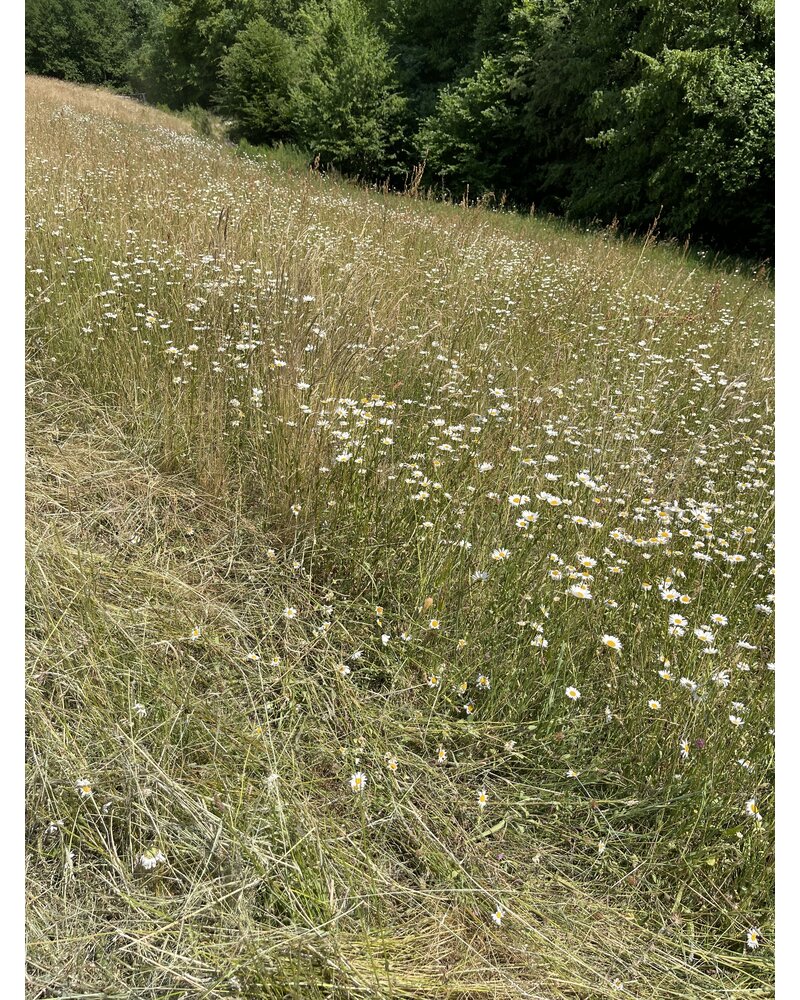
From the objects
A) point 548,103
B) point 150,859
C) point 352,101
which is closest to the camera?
point 150,859

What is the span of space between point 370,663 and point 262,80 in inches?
1007

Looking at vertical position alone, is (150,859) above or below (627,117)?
below

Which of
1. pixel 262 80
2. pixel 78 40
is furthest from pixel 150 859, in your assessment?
pixel 78 40

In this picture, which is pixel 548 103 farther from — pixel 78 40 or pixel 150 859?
pixel 78 40

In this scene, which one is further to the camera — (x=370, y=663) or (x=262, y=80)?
(x=262, y=80)

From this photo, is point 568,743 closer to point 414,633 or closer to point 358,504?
point 414,633

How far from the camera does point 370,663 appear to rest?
6.93 feet

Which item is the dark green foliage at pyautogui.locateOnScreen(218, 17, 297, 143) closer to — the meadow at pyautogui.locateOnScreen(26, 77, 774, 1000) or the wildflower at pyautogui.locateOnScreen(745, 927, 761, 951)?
the meadow at pyautogui.locateOnScreen(26, 77, 774, 1000)

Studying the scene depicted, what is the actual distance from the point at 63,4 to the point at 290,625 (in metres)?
55.5

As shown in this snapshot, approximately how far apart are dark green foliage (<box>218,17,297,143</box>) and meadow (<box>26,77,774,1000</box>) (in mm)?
21680

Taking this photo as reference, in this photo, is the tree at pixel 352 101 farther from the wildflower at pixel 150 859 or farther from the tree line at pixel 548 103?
the wildflower at pixel 150 859

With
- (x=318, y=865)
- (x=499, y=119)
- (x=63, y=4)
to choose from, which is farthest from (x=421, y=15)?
(x=63, y=4)

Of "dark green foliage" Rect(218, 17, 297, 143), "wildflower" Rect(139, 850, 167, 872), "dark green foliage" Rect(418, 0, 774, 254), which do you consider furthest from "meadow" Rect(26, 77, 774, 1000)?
"dark green foliage" Rect(218, 17, 297, 143)

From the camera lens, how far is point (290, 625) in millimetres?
2186
